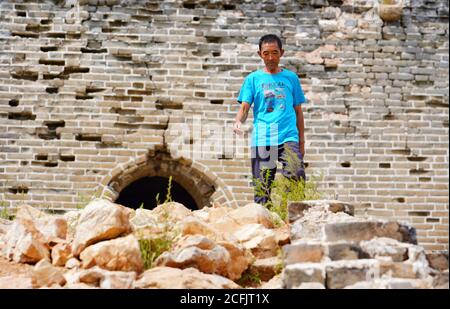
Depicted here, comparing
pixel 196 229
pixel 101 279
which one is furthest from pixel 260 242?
pixel 101 279

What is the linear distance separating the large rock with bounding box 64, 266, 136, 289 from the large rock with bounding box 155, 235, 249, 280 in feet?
0.88

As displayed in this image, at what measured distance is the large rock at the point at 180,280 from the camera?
300 centimetres

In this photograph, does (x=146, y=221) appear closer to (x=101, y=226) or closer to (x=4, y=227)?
(x=101, y=226)

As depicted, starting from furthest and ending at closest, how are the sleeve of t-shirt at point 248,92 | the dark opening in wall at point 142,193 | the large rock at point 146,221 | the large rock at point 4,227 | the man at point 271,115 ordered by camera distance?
the dark opening in wall at point 142,193 → the sleeve of t-shirt at point 248,92 → the man at point 271,115 → the large rock at point 4,227 → the large rock at point 146,221

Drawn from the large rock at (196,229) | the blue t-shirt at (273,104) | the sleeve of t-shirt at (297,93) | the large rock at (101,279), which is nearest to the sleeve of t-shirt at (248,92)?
the blue t-shirt at (273,104)

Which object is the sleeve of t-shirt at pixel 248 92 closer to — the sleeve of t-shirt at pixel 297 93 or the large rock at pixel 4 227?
the sleeve of t-shirt at pixel 297 93

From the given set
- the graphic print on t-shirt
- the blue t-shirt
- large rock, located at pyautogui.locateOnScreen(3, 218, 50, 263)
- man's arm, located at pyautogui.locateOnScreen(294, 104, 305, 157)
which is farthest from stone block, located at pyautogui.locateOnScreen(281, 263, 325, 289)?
man's arm, located at pyautogui.locateOnScreen(294, 104, 305, 157)

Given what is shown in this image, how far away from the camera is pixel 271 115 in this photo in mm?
5000

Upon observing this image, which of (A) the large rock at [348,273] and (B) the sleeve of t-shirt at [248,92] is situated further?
(B) the sleeve of t-shirt at [248,92]

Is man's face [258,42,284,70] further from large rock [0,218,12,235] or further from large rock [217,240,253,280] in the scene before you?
large rock [0,218,12,235]

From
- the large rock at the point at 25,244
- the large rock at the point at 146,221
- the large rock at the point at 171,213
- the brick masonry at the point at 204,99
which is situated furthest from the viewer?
the brick masonry at the point at 204,99

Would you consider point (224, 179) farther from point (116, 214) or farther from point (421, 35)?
point (116, 214)

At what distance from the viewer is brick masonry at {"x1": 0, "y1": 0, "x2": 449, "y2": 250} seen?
7.88m

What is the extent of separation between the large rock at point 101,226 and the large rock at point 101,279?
30 centimetres
